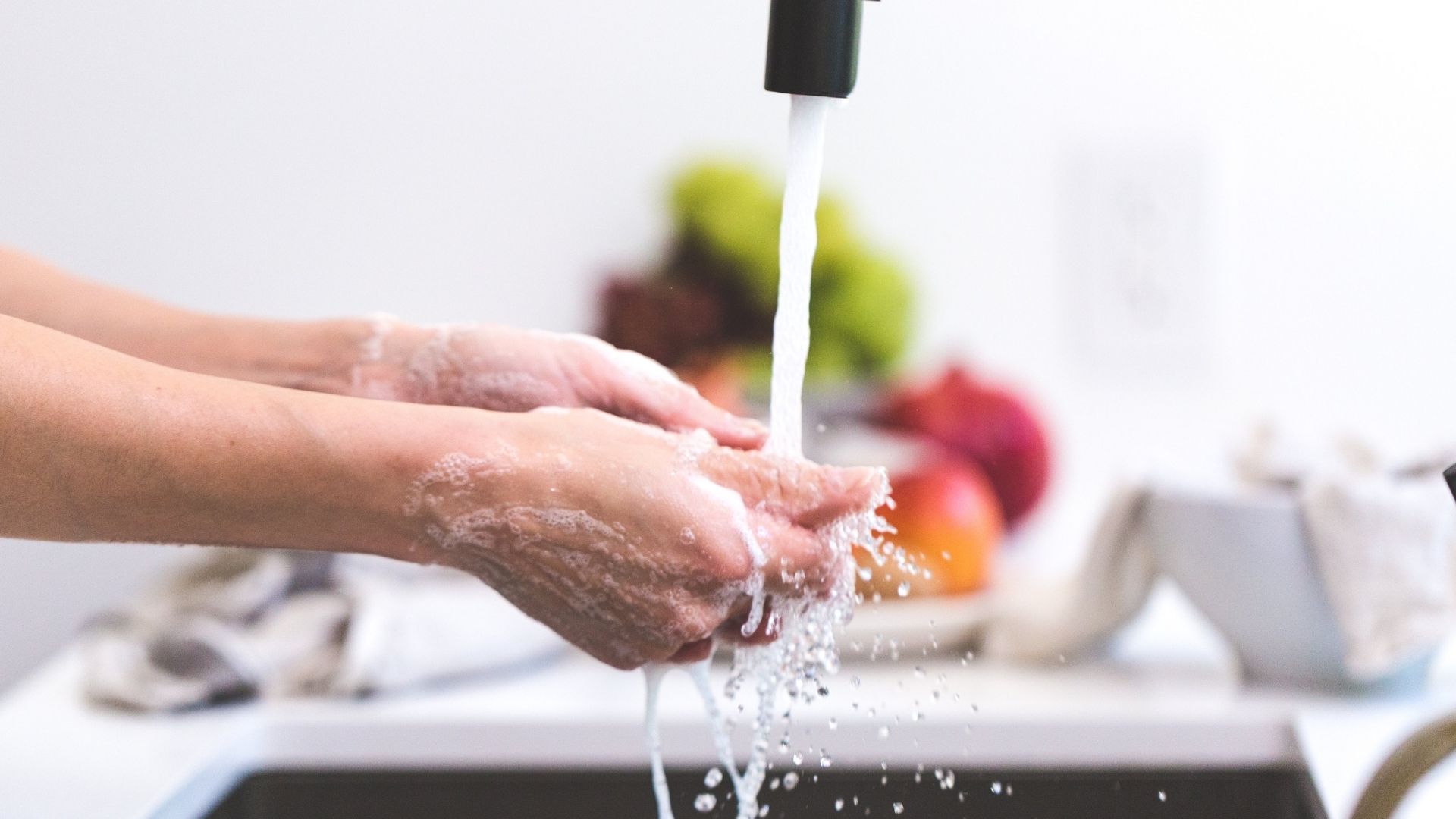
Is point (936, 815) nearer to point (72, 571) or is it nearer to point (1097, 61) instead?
point (1097, 61)

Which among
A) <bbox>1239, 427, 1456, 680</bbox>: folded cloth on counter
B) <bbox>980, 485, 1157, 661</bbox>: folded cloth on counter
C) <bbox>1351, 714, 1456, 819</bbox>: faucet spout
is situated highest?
<bbox>1351, 714, 1456, 819</bbox>: faucet spout

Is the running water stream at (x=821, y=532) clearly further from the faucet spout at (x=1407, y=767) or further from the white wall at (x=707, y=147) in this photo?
the white wall at (x=707, y=147)

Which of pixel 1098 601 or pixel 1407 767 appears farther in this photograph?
pixel 1098 601

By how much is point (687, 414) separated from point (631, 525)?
0.16 m

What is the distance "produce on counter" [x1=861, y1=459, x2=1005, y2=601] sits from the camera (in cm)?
104

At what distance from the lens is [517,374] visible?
766 mm

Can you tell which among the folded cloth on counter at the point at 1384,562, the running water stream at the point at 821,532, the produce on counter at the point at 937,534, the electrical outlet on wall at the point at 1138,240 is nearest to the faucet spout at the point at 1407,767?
the running water stream at the point at 821,532

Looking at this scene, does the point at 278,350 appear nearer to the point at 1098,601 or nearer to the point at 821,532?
the point at 821,532

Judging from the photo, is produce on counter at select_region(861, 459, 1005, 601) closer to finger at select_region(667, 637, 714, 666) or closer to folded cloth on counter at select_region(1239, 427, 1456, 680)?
folded cloth on counter at select_region(1239, 427, 1456, 680)

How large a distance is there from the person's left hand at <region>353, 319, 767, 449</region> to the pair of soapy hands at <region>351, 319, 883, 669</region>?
0.10 metres

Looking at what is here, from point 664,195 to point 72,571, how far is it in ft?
2.37

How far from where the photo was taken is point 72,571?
4.87 ft

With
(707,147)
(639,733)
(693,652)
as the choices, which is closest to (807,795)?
(639,733)

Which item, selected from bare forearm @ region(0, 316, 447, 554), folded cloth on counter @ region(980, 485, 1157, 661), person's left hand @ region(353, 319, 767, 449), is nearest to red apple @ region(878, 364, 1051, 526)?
A: folded cloth on counter @ region(980, 485, 1157, 661)
